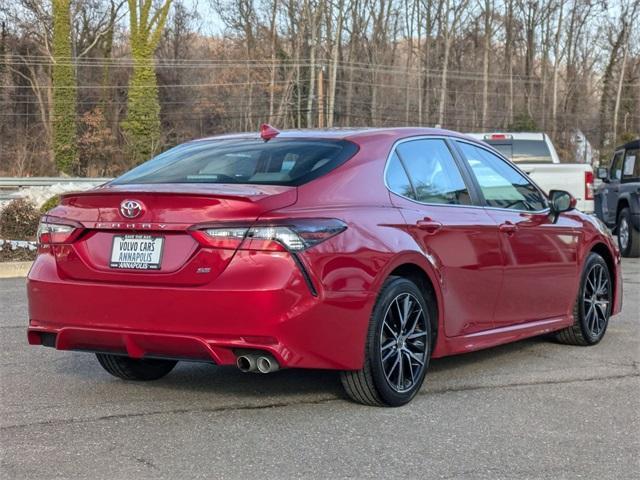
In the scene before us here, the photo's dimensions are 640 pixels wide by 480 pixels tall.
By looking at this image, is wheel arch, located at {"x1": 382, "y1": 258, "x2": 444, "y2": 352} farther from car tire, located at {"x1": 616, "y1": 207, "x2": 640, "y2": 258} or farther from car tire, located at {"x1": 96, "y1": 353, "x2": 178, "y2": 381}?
car tire, located at {"x1": 616, "y1": 207, "x2": 640, "y2": 258}

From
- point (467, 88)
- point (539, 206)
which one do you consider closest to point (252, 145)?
point (539, 206)

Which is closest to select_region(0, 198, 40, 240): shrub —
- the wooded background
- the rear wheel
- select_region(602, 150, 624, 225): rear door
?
the rear wheel

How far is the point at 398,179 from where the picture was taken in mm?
5148

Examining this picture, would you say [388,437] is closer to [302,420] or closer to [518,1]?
[302,420]

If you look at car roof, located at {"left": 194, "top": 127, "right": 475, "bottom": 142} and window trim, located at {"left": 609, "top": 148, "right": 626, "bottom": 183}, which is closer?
car roof, located at {"left": 194, "top": 127, "right": 475, "bottom": 142}

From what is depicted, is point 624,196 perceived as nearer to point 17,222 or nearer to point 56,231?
point 17,222

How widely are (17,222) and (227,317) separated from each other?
10.2 meters

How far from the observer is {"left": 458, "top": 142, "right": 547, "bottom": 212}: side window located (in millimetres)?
5964

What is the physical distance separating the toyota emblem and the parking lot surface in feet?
3.54

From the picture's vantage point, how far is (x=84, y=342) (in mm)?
4656

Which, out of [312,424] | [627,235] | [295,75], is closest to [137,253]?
[312,424]

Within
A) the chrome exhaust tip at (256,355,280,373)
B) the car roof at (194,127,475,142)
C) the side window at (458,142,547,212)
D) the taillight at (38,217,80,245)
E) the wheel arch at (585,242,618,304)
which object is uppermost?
the car roof at (194,127,475,142)

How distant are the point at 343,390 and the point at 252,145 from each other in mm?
1565

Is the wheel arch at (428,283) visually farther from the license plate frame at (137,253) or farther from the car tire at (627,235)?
the car tire at (627,235)
